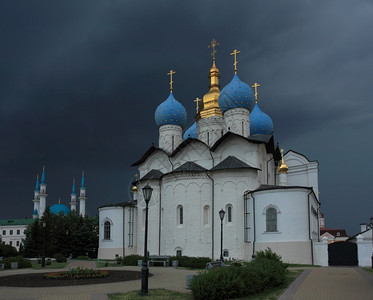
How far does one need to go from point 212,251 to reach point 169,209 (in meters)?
4.45

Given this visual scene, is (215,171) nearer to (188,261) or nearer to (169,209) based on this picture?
(169,209)

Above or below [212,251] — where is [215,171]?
above

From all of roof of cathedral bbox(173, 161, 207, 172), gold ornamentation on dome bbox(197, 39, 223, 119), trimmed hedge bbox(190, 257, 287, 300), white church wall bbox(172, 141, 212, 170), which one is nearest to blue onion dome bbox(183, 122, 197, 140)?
gold ornamentation on dome bbox(197, 39, 223, 119)

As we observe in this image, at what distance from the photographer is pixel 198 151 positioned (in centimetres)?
3191

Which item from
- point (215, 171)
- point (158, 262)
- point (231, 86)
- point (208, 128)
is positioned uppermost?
point (231, 86)

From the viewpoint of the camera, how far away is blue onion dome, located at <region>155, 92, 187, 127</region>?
35250mm

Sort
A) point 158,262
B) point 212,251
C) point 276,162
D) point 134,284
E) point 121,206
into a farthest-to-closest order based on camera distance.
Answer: point 276,162, point 121,206, point 212,251, point 158,262, point 134,284

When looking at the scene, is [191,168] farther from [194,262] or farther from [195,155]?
[194,262]

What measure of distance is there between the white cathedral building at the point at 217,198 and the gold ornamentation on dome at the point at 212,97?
0.47 metres

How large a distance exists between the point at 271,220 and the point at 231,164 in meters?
4.85

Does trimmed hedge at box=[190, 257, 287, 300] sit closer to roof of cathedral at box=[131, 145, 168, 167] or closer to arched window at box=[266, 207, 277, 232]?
arched window at box=[266, 207, 277, 232]

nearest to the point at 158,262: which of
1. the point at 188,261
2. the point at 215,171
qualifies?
the point at 188,261

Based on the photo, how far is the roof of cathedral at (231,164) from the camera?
2774cm

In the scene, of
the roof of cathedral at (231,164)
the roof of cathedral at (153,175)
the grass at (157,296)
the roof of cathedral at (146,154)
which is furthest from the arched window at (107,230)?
the grass at (157,296)
